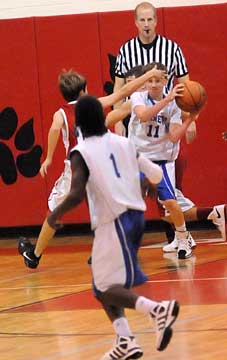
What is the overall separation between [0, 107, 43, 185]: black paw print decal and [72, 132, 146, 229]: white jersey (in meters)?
6.31

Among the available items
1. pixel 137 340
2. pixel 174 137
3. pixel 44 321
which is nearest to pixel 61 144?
pixel 174 137

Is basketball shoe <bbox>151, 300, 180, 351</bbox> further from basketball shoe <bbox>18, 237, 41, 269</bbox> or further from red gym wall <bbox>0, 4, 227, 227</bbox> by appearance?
red gym wall <bbox>0, 4, 227, 227</bbox>

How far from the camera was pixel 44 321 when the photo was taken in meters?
7.25

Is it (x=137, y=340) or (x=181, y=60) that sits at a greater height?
(x=181, y=60)

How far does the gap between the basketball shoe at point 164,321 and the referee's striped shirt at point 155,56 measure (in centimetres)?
515

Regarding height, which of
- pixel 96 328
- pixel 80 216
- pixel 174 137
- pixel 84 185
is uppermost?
pixel 84 185

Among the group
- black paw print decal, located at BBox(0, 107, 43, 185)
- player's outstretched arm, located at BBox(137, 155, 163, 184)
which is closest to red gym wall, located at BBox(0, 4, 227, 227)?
black paw print decal, located at BBox(0, 107, 43, 185)

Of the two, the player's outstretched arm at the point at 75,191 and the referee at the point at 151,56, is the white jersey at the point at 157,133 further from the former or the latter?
the player's outstretched arm at the point at 75,191

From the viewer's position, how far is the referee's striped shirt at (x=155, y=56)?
10.5m

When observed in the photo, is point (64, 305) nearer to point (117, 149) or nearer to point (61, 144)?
point (117, 149)

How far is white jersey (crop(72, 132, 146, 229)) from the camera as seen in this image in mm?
5688

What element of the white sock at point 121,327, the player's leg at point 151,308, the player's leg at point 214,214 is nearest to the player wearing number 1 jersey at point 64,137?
the player's leg at point 214,214

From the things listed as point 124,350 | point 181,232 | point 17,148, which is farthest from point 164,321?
point 17,148

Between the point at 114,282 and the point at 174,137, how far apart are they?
12.9ft
